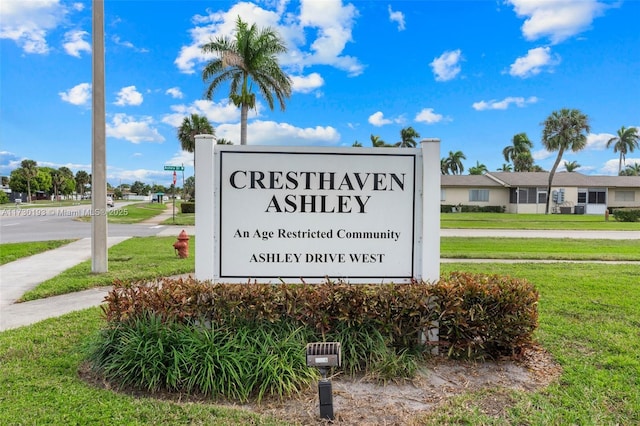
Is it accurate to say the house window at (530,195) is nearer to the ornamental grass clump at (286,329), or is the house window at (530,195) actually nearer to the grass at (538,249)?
the grass at (538,249)

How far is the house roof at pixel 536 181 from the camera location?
38.9 m

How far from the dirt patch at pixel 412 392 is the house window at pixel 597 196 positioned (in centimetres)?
4184

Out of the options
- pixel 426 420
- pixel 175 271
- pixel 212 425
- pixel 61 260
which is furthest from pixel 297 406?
pixel 61 260

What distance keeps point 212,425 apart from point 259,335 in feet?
2.78

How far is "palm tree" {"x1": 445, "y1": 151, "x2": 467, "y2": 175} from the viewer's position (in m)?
76.3

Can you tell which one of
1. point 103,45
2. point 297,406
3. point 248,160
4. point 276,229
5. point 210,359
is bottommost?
point 297,406

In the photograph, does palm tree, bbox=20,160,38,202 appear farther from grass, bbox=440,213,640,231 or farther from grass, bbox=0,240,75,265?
grass, bbox=440,213,640,231

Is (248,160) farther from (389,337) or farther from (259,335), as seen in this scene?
(389,337)

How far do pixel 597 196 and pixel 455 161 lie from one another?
39.3 metres

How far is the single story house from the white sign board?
121 feet

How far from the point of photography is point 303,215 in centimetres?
381

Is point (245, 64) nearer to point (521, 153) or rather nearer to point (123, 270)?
point (123, 270)

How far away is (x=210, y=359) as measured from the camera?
3107 millimetres

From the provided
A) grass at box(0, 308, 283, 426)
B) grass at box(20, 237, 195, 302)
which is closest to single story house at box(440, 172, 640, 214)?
grass at box(20, 237, 195, 302)
